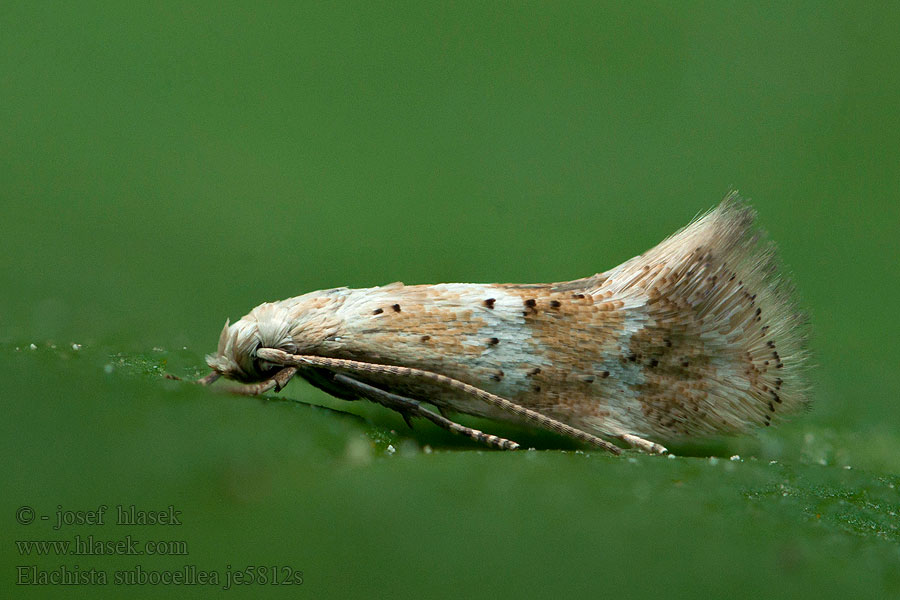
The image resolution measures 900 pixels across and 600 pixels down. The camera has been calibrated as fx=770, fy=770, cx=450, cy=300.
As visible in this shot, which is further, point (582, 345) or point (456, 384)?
point (582, 345)

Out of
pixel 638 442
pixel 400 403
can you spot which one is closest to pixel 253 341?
pixel 400 403

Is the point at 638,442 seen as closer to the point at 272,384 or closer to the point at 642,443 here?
the point at 642,443

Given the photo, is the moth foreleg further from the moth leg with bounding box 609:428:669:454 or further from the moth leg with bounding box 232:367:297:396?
the moth leg with bounding box 232:367:297:396

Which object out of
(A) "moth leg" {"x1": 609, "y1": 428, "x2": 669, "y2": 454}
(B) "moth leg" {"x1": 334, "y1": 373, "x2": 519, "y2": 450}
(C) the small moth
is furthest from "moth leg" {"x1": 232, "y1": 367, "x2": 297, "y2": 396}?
(A) "moth leg" {"x1": 609, "y1": 428, "x2": 669, "y2": 454}

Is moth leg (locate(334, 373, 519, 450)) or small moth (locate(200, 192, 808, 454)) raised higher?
small moth (locate(200, 192, 808, 454))

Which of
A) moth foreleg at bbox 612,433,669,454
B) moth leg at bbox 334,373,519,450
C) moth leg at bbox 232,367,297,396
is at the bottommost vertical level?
moth foreleg at bbox 612,433,669,454

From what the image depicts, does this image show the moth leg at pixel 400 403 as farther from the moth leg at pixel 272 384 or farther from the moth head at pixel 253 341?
the moth head at pixel 253 341

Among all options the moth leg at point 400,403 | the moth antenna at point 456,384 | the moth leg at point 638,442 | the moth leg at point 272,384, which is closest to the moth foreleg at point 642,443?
the moth leg at point 638,442
